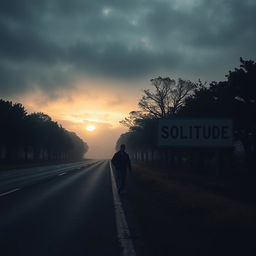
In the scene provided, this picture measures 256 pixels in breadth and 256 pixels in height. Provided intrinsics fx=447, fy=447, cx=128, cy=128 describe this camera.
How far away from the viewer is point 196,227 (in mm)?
10031

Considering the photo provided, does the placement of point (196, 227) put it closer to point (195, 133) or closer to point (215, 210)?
point (215, 210)

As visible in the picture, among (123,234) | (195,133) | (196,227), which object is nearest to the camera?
(123,234)

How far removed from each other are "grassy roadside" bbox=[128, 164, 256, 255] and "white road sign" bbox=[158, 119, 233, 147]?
14.4ft

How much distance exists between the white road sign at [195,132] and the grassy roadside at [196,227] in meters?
4.39

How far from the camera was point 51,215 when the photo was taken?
1138cm

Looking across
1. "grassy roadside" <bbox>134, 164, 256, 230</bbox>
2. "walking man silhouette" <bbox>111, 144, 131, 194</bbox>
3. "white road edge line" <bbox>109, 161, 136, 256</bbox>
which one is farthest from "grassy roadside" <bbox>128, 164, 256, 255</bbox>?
"walking man silhouette" <bbox>111, 144, 131, 194</bbox>

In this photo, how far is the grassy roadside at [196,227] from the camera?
25.1 feet

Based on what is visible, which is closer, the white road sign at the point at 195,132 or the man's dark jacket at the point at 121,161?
the man's dark jacket at the point at 121,161

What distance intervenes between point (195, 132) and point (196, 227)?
9.56 m

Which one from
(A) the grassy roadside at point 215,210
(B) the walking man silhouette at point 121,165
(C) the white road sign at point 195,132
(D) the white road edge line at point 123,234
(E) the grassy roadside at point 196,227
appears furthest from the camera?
(C) the white road sign at point 195,132

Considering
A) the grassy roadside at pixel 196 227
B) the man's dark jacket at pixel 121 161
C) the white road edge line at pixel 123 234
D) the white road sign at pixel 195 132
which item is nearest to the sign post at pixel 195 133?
the white road sign at pixel 195 132

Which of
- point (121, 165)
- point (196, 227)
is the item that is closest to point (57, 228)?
point (196, 227)

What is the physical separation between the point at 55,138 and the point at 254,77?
267 feet

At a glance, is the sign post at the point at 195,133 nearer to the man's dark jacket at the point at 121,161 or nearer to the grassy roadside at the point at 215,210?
the man's dark jacket at the point at 121,161
